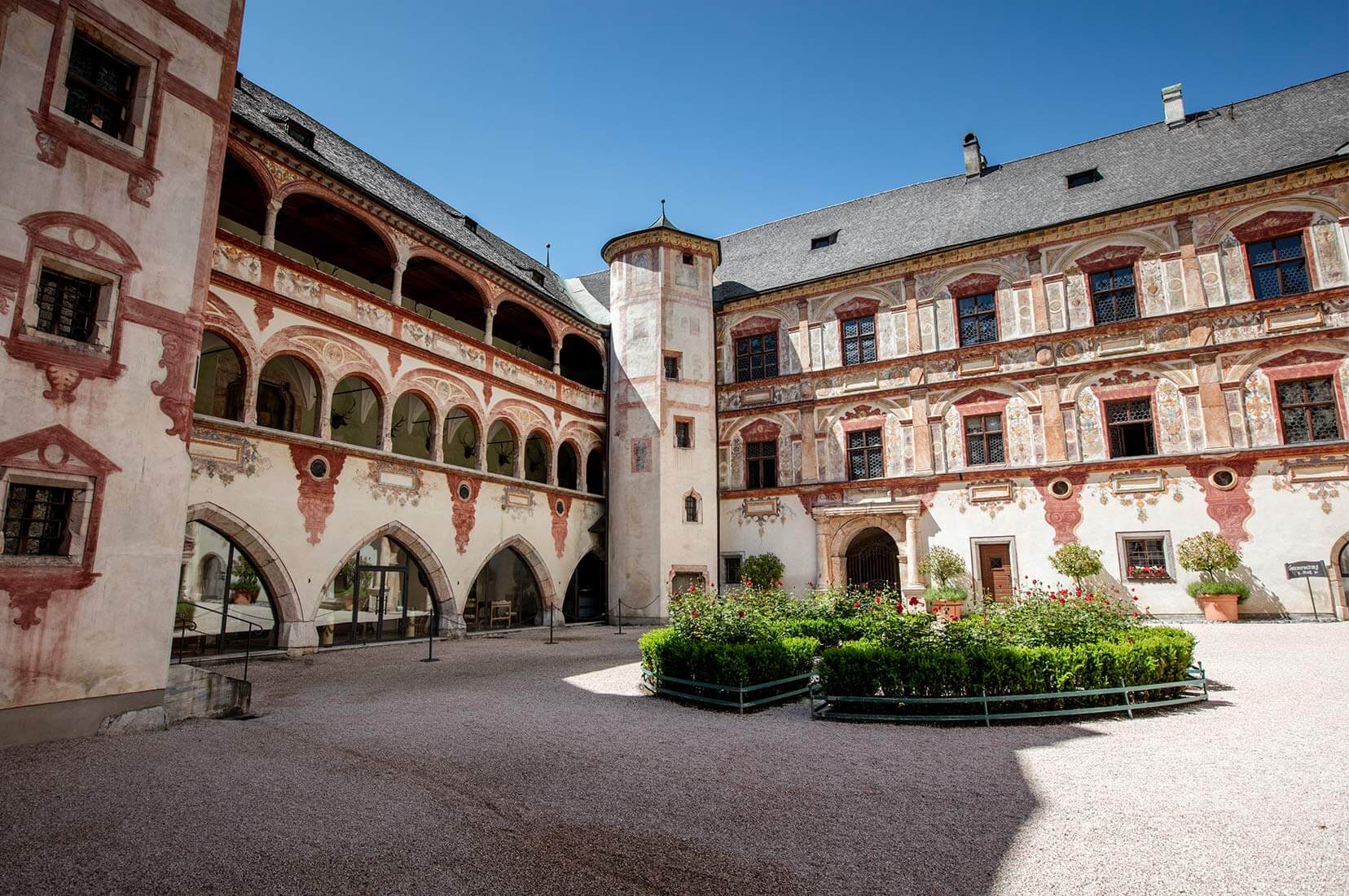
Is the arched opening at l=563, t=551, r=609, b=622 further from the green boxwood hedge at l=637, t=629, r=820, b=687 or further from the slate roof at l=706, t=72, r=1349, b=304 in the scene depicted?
the green boxwood hedge at l=637, t=629, r=820, b=687

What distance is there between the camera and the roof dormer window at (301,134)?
16264 mm

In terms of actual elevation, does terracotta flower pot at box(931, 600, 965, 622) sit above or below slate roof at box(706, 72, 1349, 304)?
below

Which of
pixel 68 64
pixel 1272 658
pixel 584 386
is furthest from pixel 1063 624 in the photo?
pixel 584 386

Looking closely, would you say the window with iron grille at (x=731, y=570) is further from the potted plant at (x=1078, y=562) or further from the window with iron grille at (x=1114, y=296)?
the window with iron grille at (x=1114, y=296)

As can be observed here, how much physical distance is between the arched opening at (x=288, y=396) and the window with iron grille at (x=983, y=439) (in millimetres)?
17317

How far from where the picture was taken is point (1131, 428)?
18.7 metres

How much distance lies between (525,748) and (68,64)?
9.11m

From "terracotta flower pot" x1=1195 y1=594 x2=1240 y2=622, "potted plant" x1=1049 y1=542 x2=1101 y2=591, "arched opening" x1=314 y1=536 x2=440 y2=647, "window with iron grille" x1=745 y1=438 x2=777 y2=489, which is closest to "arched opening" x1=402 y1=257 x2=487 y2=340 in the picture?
"arched opening" x1=314 y1=536 x2=440 y2=647

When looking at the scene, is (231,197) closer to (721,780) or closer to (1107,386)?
(721,780)

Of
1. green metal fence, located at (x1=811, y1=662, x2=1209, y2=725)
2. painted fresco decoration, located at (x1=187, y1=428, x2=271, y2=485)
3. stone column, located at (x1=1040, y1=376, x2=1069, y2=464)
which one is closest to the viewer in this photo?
green metal fence, located at (x1=811, y1=662, x2=1209, y2=725)

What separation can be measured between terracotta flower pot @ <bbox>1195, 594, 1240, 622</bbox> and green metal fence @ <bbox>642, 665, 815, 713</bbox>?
12074mm

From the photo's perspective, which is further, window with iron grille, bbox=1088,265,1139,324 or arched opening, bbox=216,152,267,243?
window with iron grille, bbox=1088,265,1139,324

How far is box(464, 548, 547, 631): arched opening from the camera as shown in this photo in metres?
20.3

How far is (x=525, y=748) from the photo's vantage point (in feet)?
23.2
